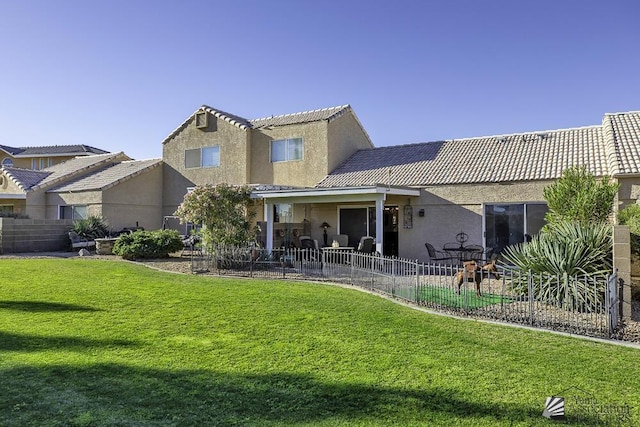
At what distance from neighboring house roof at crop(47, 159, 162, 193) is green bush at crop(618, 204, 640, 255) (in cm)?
Answer: 2657

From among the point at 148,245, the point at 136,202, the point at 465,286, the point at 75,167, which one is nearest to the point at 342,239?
the point at 148,245

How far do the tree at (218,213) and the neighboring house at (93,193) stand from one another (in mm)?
A: 13631

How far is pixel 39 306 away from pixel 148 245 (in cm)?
1103

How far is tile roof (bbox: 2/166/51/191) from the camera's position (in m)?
31.8

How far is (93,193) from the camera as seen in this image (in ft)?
94.8

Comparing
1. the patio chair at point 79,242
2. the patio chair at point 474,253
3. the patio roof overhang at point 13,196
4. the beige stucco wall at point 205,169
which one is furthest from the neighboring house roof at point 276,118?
the patio roof overhang at point 13,196

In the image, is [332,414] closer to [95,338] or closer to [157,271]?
[95,338]

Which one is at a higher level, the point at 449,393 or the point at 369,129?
the point at 369,129

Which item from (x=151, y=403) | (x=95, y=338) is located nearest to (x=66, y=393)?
(x=151, y=403)

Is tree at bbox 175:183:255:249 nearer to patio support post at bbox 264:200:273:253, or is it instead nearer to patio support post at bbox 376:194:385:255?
patio support post at bbox 264:200:273:253

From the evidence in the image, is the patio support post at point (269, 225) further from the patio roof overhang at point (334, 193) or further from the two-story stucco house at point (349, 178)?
the patio roof overhang at point (334, 193)

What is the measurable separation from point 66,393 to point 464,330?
21.1ft

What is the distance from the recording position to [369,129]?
97.1 ft

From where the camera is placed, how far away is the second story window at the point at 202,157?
1121 inches
